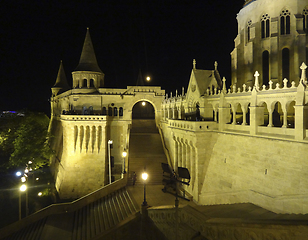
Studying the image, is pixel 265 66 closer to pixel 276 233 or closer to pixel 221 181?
pixel 221 181

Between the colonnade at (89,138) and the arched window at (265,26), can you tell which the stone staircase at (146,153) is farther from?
the arched window at (265,26)

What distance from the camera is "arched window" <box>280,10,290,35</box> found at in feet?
65.6

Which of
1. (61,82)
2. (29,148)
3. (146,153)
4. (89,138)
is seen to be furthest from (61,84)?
(146,153)

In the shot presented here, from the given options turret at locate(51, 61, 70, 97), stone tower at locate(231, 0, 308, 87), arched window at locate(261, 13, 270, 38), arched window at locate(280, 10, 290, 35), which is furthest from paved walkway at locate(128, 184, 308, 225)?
turret at locate(51, 61, 70, 97)

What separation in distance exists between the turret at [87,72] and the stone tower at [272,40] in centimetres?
2271

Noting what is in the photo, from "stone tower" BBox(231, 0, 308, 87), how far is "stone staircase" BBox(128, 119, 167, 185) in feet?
43.2

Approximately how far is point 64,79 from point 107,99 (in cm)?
2458

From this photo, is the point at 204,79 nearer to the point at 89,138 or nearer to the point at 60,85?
the point at 89,138

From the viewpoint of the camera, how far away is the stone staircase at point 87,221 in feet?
57.0

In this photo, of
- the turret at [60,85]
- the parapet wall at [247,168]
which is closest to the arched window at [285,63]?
the parapet wall at [247,168]

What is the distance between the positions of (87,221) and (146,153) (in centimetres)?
1140

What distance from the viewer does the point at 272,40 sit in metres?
20.3

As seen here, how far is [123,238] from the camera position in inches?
627

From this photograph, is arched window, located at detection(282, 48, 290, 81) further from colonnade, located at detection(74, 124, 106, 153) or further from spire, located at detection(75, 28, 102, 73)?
spire, located at detection(75, 28, 102, 73)
